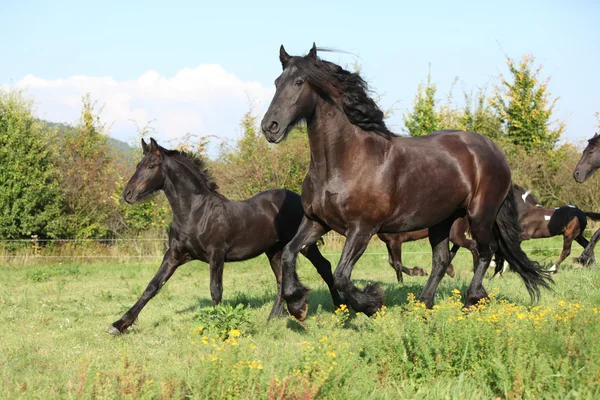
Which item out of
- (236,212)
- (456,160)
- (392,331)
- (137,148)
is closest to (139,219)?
(137,148)

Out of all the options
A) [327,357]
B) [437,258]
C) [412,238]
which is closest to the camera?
[327,357]

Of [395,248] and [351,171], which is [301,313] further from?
[395,248]

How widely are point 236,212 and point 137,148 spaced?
1218cm

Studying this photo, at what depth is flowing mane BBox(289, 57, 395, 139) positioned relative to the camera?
20.2 feet

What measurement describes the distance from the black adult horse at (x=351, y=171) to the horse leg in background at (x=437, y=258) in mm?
781

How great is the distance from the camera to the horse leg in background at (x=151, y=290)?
7363 mm

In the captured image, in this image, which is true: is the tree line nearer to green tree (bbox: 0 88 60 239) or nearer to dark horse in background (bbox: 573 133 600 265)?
green tree (bbox: 0 88 60 239)

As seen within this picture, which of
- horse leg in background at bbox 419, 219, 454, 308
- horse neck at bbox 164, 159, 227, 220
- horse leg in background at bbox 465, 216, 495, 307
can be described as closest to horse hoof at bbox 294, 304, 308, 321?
horse leg in background at bbox 419, 219, 454, 308

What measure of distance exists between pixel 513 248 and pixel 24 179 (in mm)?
14675

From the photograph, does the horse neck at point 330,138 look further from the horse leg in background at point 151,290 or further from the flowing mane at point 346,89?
the horse leg in background at point 151,290

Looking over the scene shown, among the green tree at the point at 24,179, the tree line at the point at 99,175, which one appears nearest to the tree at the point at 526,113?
the tree line at the point at 99,175

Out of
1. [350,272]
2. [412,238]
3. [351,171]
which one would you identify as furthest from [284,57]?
[412,238]

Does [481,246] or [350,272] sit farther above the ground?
[481,246]

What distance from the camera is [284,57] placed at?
20.7 feet
